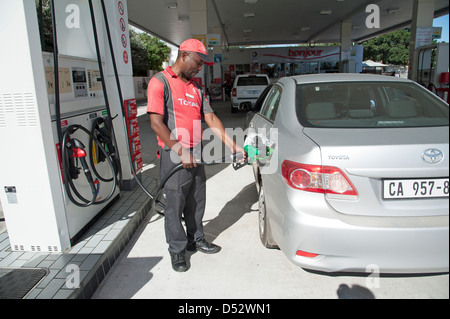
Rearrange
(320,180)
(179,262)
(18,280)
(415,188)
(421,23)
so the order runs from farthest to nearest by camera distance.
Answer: (421,23) → (179,262) → (18,280) → (320,180) → (415,188)

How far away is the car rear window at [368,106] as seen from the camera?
2.33 meters

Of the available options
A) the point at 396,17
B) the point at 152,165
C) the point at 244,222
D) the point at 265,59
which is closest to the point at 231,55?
the point at 265,59

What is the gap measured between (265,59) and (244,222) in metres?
24.9

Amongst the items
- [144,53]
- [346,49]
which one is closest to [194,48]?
[346,49]

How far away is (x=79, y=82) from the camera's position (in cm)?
330

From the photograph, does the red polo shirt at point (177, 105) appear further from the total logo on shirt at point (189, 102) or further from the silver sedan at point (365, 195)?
the silver sedan at point (365, 195)

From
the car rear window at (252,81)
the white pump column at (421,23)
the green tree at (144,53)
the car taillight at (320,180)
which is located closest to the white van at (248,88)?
the car rear window at (252,81)

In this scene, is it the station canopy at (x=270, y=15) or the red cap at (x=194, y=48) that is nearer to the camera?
the red cap at (x=194, y=48)

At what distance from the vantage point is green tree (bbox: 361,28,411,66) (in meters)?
38.3

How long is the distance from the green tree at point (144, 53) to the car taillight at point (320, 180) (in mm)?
31224

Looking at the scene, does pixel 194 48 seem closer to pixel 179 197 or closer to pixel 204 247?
pixel 179 197

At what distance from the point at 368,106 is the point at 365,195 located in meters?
1.23

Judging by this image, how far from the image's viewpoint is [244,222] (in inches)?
146

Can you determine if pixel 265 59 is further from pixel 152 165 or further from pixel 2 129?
pixel 2 129
